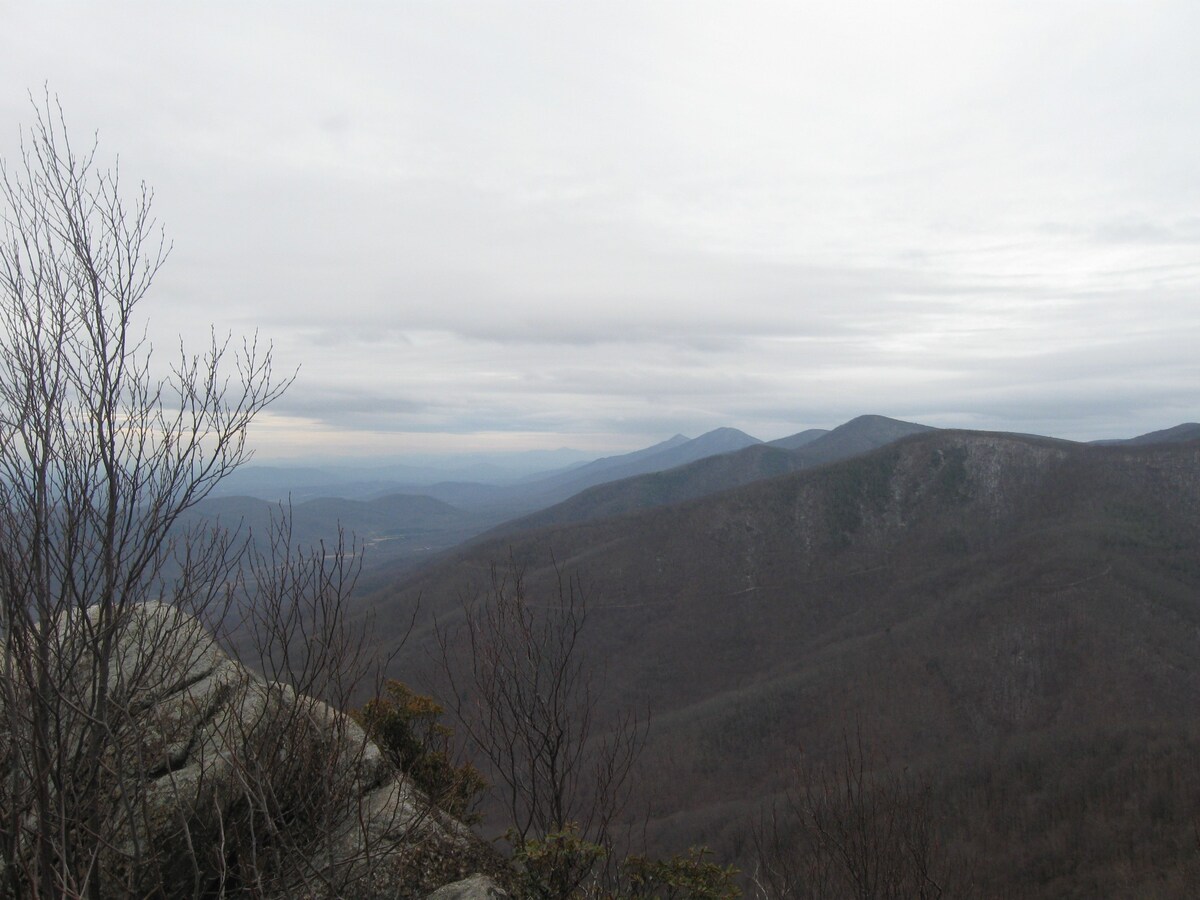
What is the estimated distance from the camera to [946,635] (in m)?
101

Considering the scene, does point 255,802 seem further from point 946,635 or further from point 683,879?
point 946,635

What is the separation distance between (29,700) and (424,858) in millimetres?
4926

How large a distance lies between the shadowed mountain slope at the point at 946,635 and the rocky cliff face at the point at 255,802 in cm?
3189

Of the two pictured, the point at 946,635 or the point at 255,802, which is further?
the point at 946,635

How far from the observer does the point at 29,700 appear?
7.52 meters

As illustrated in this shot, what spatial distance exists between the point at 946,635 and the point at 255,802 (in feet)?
362

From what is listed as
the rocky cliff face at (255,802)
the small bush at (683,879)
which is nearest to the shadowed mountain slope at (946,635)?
the small bush at (683,879)

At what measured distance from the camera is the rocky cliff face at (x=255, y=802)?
7.27 m

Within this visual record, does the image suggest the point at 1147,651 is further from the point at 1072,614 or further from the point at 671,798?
the point at 671,798

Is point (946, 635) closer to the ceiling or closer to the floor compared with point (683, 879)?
closer to the floor

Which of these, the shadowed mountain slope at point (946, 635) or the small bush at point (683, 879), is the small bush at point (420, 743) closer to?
the small bush at point (683, 879)

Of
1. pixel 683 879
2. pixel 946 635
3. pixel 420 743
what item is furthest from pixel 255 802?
pixel 946 635

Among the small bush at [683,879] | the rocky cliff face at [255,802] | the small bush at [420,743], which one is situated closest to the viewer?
the rocky cliff face at [255,802]

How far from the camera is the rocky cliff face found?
727 centimetres
